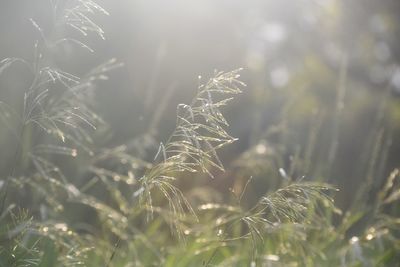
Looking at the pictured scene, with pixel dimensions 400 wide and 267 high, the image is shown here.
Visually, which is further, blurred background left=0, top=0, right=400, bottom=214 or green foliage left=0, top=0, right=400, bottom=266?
blurred background left=0, top=0, right=400, bottom=214

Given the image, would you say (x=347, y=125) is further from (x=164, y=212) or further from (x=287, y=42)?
(x=164, y=212)

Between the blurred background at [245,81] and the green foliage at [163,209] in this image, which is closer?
the green foliage at [163,209]

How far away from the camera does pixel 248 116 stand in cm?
852

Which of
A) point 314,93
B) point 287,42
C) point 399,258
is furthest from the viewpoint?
point 287,42

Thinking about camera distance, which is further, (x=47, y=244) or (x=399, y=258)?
(x=399, y=258)

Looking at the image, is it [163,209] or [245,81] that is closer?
[163,209]

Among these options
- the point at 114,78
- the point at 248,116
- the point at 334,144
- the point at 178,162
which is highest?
the point at 178,162

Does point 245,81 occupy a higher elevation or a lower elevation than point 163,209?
lower

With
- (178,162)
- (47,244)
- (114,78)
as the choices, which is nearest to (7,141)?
(114,78)

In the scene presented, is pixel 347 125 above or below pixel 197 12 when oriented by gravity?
below

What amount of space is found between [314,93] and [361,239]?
13.0 m

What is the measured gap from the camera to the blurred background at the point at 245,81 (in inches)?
153

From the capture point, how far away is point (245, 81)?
9883mm

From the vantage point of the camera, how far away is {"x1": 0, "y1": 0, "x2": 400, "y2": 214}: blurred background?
12.7 feet
